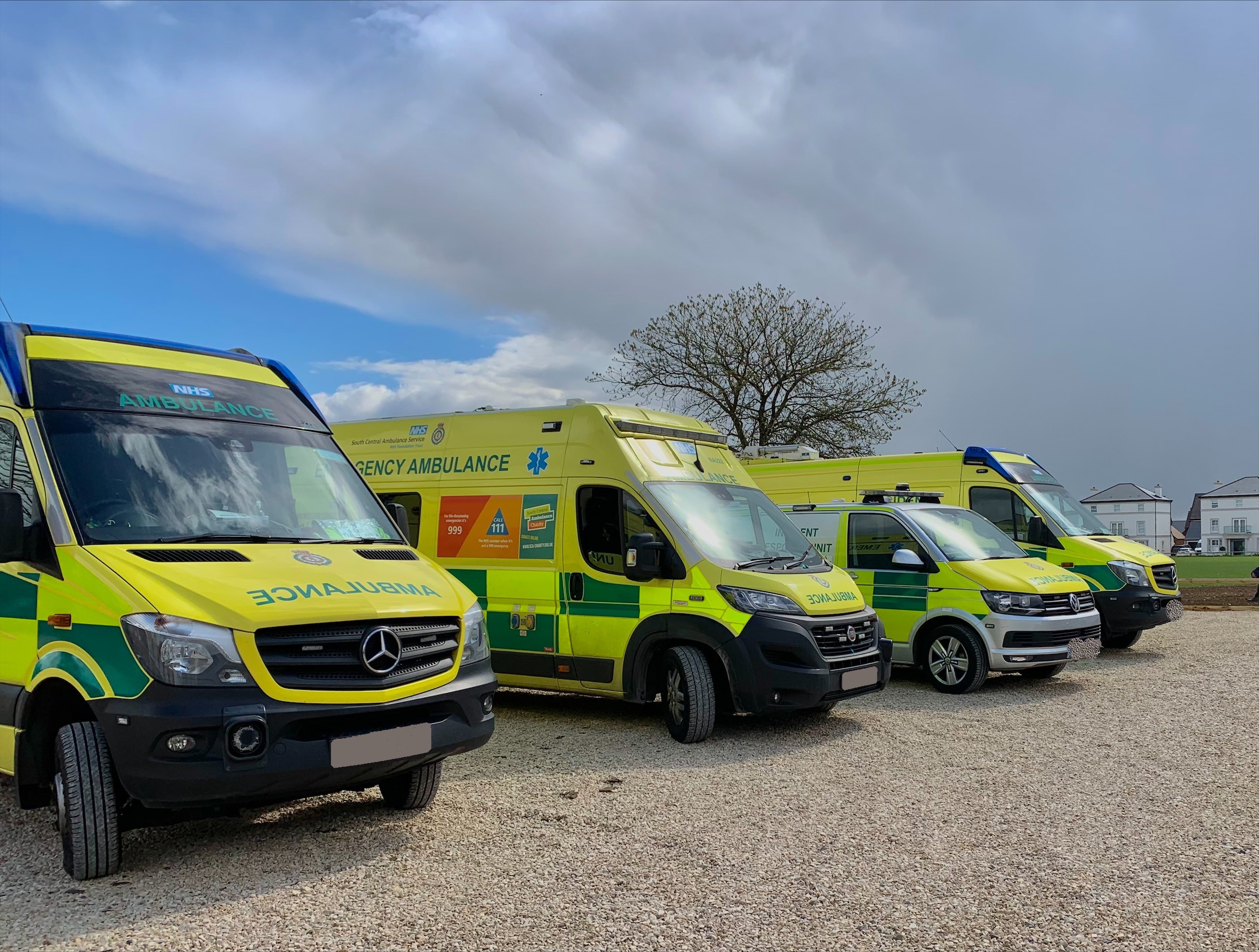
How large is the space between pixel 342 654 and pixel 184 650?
2.15 ft

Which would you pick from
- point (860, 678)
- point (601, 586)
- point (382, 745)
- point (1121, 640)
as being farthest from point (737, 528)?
point (1121, 640)

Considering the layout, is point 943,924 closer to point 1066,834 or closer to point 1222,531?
point 1066,834

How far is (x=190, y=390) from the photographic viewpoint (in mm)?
5660

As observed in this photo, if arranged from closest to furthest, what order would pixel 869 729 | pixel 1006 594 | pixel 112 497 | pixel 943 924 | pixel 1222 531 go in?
pixel 943 924 → pixel 112 497 → pixel 869 729 → pixel 1006 594 → pixel 1222 531

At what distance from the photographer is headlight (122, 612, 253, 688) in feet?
13.9

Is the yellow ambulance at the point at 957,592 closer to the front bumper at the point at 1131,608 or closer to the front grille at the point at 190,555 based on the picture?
the front bumper at the point at 1131,608

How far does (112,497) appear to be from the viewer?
4906 millimetres

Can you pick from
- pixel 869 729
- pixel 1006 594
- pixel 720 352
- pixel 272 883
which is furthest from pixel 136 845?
pixel 720 352

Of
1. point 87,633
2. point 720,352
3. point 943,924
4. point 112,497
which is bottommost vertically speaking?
point 943,924

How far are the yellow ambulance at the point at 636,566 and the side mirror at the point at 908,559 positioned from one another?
1877 mm

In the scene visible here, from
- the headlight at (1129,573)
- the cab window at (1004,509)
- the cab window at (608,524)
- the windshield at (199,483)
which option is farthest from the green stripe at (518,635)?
the headlight at (1129,573)

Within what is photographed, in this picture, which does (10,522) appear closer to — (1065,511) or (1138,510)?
(1065,511)

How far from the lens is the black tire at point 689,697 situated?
7383mm

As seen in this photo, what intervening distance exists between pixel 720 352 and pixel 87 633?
2626cm
